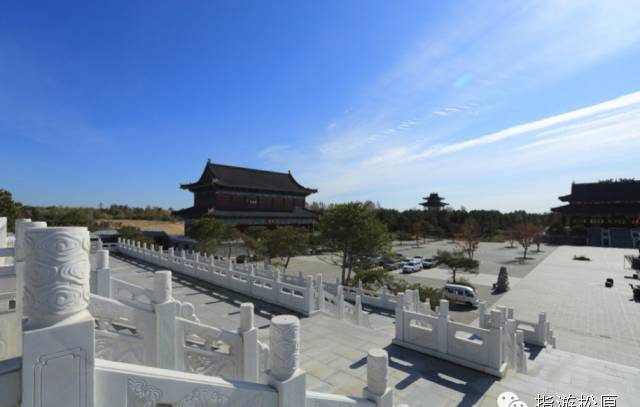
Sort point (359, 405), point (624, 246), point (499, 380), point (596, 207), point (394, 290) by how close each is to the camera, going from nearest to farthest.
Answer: point (359, 405) < point (499, 380) < point (394, 290) < point (624, 246) < point (596, 207)

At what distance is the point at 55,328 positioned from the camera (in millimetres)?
1520

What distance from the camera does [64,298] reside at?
1.60 m

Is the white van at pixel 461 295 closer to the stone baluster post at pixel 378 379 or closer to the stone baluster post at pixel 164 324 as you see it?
the stone baluster post at pixel 378 379

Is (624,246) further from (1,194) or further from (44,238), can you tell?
(1,194)

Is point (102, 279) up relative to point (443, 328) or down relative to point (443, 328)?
up

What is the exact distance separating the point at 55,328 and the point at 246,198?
3261 centimetres

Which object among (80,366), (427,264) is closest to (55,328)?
(80,366)

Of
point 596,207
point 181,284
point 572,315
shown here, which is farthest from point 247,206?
point 596,207

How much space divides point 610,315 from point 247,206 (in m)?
29.8

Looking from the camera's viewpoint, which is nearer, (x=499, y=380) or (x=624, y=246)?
(x=499, y=380)

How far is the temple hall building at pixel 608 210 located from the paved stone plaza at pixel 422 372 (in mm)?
51098

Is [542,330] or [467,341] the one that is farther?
[542,330]

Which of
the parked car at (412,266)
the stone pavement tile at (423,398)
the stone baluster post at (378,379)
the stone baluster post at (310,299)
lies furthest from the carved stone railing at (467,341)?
the parked car at (412,266)

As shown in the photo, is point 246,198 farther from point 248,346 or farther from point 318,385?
point 248,346
